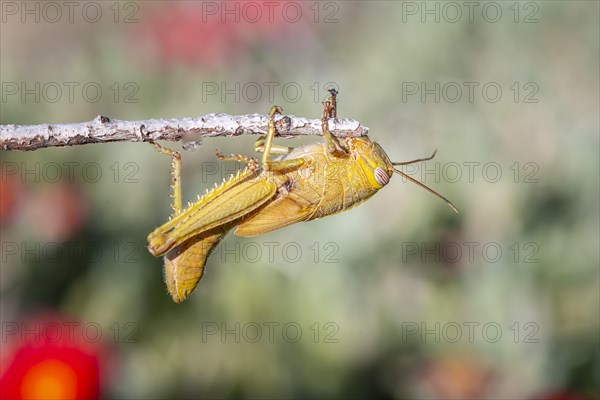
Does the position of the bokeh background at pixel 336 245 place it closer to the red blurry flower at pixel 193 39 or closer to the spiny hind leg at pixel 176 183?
the red blurry flower at pixel 193 39

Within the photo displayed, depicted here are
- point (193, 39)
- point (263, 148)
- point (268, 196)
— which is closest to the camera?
point (263, 148)

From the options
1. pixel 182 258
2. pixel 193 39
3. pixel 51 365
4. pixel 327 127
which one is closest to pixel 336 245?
pixel 193 39

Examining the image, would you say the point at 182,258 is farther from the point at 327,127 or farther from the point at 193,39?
the point at 193,39

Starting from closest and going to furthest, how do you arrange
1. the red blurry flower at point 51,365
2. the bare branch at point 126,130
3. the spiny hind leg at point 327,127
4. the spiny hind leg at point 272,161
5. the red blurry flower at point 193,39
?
the bare branch at point 126,130 → the spiny hind leg at point 327,127 → the spiny hind leg at point 272,161 → the red blurry flower at point 51,365 → the red blurry flower at point 193,39

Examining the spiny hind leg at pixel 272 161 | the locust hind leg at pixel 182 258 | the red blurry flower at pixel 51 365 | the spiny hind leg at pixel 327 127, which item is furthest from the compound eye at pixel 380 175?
the red blurry flower at pixel 51 365

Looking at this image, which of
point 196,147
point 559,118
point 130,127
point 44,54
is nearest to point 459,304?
point 559,118

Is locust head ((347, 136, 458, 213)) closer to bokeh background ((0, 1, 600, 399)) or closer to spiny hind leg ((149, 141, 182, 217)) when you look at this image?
spiny hind leg ((149, 141, 182, 217))

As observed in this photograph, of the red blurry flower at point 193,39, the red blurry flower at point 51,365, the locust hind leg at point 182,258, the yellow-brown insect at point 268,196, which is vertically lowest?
the red blurry flower at point 51,365
